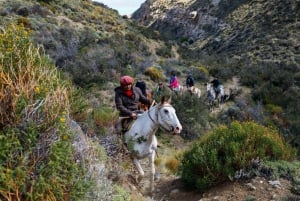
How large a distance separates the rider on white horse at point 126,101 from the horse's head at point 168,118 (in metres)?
0.81

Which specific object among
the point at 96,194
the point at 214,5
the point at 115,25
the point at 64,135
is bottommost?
the point at 96,194

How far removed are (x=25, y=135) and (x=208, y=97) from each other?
1962 cm

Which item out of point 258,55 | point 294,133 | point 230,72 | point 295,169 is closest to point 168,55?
point 230,72

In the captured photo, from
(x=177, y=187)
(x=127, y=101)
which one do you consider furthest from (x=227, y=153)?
(x=127, y=101)

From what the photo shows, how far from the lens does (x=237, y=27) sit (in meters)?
58.9

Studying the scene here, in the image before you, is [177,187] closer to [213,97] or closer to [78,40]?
[213,97]

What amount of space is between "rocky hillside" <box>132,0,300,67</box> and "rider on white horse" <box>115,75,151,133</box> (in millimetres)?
31964

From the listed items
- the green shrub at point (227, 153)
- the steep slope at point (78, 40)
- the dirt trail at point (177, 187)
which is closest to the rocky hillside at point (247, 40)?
the steep slope at point (78, 40)

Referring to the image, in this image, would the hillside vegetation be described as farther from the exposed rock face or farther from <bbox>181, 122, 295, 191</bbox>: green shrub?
the exposed rock face

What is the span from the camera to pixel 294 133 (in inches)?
736

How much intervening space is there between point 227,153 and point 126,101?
2.26 meters

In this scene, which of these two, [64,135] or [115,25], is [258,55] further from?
[64,135]

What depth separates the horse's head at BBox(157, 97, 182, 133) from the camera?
768 cm

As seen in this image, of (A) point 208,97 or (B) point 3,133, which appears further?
(A) point 208,97
